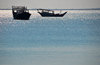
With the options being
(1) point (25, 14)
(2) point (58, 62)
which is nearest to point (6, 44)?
(2) point (58, 62)

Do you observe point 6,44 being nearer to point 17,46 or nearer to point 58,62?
point 17,46

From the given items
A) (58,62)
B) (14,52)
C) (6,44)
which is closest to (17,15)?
(6,44)

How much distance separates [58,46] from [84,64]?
1805 mm

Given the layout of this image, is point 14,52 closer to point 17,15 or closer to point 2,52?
point 2,52

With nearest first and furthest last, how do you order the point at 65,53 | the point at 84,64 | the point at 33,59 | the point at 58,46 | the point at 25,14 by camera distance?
the point at 84,64, the point at 33,59, the point at 65,53, the point at 58,46, the point at 25,14

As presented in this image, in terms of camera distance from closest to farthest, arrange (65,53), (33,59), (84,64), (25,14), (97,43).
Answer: (84,64) < (33,59) < (65,53) < (97,43) < (25,14)

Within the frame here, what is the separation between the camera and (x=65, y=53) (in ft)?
18.3

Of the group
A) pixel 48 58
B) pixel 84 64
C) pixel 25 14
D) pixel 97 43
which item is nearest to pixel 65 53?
pixel 48 58

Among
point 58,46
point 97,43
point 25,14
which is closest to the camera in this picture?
point 58,46

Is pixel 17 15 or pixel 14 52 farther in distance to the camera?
pixel 17 15

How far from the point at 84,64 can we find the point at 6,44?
95.4 inches

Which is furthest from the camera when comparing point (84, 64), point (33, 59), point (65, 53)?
point (65, 53)

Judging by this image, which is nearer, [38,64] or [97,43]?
[38,64]

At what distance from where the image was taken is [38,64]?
470cm
